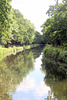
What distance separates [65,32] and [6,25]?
1171cm

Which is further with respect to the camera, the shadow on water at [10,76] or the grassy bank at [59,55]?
the grassy bank at [59,55]

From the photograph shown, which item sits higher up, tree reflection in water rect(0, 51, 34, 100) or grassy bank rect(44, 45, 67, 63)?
grassy bank rect(44, 45, 67, 63)

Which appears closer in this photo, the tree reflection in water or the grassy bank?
the tree reflection in water

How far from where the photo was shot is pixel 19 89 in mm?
7488

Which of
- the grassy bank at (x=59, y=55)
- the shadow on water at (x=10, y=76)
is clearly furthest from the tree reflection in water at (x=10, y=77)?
the grassy bank at (x=59, y=55)

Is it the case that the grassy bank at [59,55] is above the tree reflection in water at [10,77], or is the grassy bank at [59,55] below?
above

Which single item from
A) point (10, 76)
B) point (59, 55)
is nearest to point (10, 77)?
point (10, 76)

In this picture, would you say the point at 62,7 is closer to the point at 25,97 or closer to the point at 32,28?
the point at 25,97

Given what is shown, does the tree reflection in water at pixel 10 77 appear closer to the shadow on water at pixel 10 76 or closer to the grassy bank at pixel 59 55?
the shadow on water at pixel 10 76

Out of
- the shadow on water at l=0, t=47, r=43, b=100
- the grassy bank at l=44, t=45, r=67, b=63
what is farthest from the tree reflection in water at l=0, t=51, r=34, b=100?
the grassy bank at l=44, t=45, r=67, b=63

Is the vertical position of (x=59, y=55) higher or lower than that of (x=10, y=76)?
higher

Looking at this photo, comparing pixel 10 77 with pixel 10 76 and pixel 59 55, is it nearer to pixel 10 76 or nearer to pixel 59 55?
pixel 10 76

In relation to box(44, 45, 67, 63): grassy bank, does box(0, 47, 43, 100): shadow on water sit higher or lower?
lower

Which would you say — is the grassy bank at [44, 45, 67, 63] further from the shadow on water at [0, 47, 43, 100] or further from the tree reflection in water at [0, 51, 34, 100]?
the tree reflection in water at [0, 51, 34, 100]
